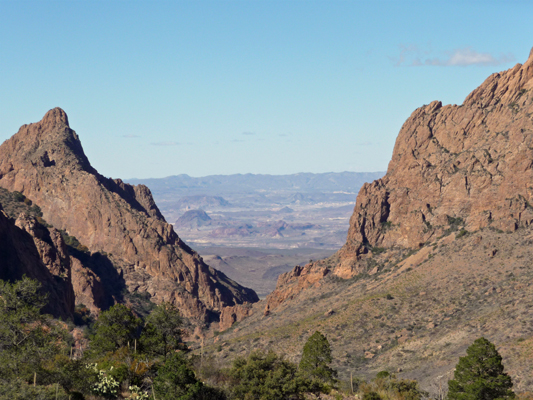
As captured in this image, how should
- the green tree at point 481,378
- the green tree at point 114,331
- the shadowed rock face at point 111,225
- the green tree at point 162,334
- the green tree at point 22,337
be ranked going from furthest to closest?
the shadowed rock face at point 111,225 → the green tree at point 114,331 → the green tree at point 162,334 → the green tree at point 481,378 → the green tree at point 22,337

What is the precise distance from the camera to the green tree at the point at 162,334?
62719 mm

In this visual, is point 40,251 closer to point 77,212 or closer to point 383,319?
point 77,212

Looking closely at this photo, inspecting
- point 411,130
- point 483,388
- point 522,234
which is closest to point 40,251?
point 411,130

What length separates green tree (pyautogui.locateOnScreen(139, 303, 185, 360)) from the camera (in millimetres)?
62719

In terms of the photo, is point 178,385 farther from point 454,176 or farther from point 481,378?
A: point 454,176

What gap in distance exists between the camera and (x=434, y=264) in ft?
352

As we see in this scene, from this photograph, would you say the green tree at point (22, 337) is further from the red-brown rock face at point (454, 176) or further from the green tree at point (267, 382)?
the red-brown rock face at point (454, 176)

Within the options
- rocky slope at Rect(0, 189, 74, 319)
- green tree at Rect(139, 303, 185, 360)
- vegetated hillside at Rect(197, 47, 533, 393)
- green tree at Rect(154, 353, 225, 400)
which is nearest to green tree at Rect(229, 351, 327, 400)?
green tree at Rect(154, 353, 225, 400)

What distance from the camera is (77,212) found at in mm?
167250

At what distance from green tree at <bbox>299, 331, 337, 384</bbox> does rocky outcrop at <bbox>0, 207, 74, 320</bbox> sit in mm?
54175

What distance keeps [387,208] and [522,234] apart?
33666mm

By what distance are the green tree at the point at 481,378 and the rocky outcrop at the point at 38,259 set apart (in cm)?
7131

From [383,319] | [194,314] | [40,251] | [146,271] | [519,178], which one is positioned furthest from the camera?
[146,271]

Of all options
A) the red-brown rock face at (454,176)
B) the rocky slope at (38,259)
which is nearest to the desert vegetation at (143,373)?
the rocky slope at (38,259)
